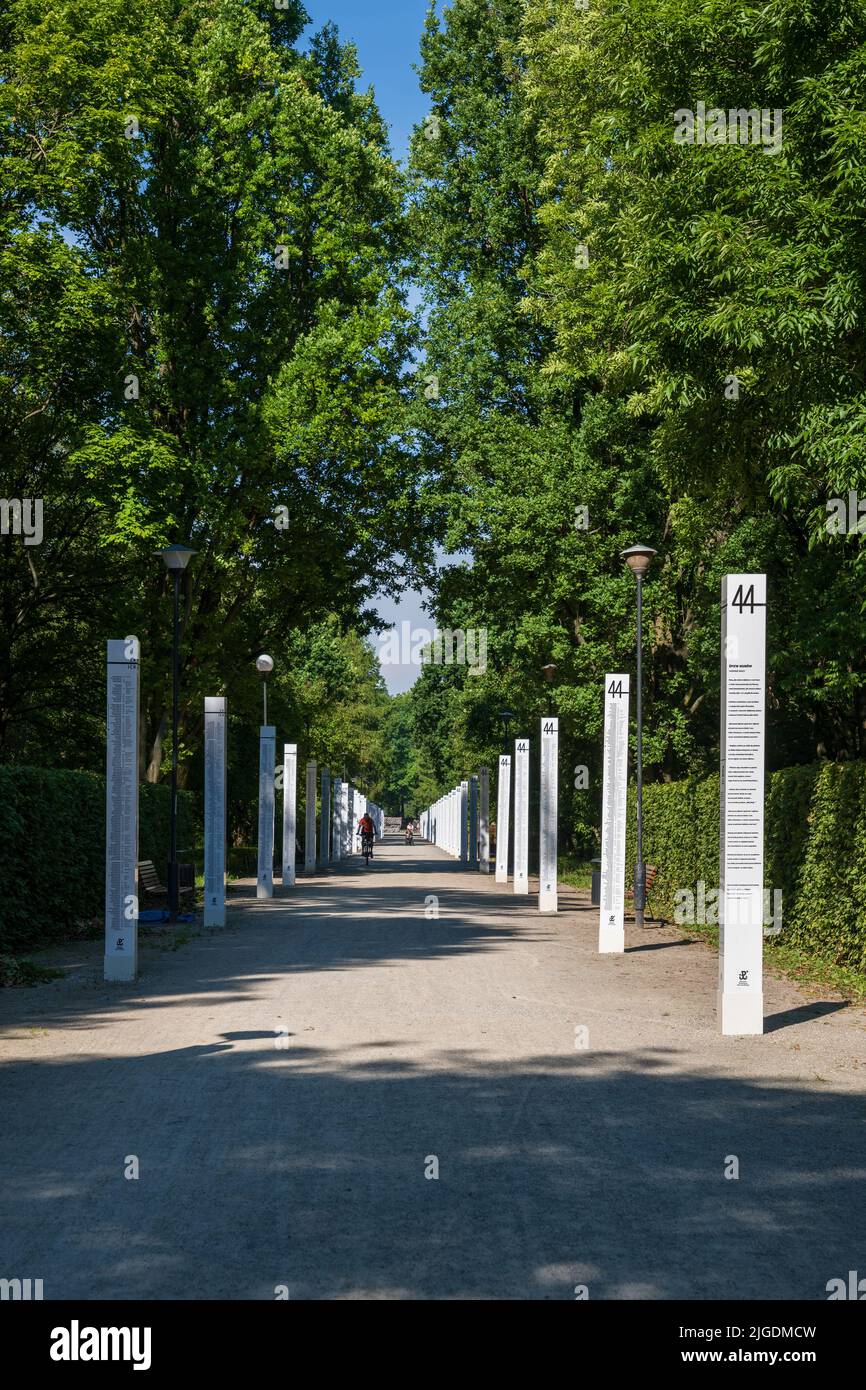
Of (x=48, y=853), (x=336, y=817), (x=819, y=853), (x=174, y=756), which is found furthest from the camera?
(x=336, y=817)

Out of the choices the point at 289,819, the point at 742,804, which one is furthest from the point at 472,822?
the point at 742,804

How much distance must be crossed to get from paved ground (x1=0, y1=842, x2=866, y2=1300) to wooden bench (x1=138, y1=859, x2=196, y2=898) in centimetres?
827

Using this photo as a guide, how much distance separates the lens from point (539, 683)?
36.9 meters

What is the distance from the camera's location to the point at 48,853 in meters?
17.9

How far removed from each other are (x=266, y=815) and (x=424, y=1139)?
2150 cm

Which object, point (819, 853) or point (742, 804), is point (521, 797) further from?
point (742, 804)

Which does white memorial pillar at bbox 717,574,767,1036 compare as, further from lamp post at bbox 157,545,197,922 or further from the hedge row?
lamp post at bbox 157,545,197,922

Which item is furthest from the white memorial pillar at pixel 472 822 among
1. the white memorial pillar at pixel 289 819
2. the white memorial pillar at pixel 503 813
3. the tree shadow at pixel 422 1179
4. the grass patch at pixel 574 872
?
the tree shadow at pixel 422 1179

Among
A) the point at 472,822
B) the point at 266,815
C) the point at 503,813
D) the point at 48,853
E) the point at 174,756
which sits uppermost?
the point at 174,756

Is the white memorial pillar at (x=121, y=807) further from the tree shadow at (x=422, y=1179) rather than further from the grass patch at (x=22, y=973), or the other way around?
the tree shadow at (x=422, y=1179)

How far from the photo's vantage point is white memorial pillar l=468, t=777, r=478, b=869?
5053 cm

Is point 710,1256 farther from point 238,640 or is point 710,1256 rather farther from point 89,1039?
point 238,640

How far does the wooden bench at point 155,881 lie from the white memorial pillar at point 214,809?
1.57 meters
